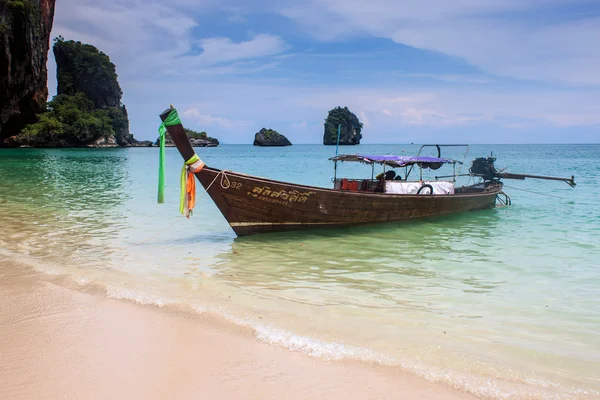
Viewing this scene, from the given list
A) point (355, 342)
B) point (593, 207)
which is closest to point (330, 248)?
point (355, 342)

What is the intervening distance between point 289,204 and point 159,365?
6.42 metres

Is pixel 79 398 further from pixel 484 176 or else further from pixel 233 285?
pixel 484 176

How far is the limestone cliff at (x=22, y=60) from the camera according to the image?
53.4m

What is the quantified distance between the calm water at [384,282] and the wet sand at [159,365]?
259mm

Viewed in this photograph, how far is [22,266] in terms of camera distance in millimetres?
6820

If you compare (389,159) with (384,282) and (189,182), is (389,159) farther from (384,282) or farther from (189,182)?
(384,282)

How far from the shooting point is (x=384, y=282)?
6762 mm

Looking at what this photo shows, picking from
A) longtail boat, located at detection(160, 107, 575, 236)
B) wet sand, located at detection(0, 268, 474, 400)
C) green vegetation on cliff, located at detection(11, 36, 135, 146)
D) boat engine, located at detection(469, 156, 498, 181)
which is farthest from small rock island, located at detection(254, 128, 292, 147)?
wet sand, located at detection(0, 268, 474, 400)

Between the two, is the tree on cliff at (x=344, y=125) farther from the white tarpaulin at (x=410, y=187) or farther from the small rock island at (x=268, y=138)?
the white tarpaulin at (x=410, y=187)

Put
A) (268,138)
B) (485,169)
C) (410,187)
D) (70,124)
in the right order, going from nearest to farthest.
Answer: (410,187) < (485,169) < (70,124) < (268,138)

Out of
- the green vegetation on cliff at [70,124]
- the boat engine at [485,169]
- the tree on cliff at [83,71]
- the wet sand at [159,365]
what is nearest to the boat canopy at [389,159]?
the boat engine at [485,169]

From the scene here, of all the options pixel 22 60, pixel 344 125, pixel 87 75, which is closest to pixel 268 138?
pixel 344 125

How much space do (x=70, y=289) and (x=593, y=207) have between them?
17.5 m

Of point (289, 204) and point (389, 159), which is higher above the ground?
point (389, 159)
